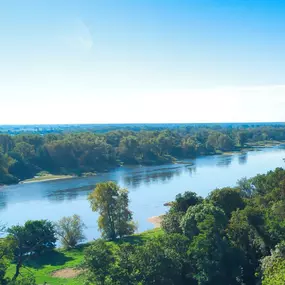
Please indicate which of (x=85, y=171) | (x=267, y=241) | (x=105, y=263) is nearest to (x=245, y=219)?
(x=267, y=241)

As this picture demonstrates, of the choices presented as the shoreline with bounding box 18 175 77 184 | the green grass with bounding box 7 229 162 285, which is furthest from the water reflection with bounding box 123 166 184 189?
the green grass with bounding box 7 229 162 285

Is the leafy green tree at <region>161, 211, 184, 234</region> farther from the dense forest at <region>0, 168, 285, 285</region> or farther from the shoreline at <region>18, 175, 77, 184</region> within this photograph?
the shoreline at <region>18, 175, 77, 184</region>

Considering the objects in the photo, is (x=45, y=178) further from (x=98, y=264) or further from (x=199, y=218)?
(x=98, y=264)

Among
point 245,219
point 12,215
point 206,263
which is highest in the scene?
point 245,219

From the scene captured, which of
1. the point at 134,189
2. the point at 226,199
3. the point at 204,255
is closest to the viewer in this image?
the point at 204,255

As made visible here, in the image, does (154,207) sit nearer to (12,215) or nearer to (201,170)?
(12,215)

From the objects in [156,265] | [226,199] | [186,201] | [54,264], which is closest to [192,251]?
[156,265]
